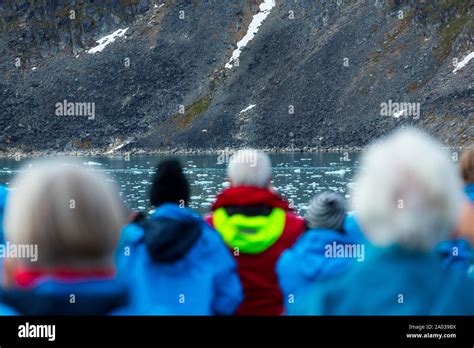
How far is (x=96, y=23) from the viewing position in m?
171

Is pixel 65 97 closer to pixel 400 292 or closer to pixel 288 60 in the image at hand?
pixel 288 60

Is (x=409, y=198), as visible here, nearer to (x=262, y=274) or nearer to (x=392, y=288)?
(x=392, y=288)

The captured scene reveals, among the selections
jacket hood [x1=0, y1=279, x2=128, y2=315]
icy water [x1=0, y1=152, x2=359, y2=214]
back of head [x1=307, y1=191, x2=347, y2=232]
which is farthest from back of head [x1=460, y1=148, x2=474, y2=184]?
icy water [x1=0, y1=152, x2=359, y2=214]

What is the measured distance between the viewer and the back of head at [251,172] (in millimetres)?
7477

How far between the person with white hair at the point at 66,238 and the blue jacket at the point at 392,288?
1.30 metres

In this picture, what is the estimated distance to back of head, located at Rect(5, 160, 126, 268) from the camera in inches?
153

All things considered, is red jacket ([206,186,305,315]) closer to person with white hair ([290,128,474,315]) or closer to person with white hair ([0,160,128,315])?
person with white hair ([290,128,474,315])

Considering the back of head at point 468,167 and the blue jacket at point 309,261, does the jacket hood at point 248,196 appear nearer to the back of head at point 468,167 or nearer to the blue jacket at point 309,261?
the blue jacket at point 309,261

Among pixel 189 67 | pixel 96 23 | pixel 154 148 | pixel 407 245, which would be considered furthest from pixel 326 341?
pixel 96 23

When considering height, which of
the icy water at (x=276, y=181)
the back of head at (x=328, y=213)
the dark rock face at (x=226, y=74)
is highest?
the dark rock face at (x=226, y=74)

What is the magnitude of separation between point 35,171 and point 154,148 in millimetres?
134416

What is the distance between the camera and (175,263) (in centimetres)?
643

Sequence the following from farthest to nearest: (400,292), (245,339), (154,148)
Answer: (154,148) → (245,339) → (400,292)

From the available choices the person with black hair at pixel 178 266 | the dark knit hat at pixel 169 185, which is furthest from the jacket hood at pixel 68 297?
the dark knit hat at pixel 169 185
